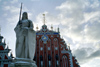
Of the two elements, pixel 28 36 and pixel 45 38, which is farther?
pixel 45 38

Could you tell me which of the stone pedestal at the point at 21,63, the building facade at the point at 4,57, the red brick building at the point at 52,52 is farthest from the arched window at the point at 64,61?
the stone pedestal at the point at 21,63

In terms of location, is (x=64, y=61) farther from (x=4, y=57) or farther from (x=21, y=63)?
(x=21, y=63)

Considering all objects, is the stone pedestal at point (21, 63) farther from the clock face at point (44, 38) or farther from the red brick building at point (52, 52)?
the clock face at point (44, 38)

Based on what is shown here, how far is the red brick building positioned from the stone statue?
45.5 feet

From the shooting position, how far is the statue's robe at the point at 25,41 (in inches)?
156

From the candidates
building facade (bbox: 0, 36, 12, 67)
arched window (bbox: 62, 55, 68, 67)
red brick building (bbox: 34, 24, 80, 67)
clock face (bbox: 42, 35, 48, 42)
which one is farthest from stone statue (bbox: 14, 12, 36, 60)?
clock face (bbox: 42, 35, 48, 42)

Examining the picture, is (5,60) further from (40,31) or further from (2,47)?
(40,31)

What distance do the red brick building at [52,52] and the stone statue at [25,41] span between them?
13871 mm

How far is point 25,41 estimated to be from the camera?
4.05 metres

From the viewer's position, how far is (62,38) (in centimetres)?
1919

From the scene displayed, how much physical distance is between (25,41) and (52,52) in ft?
46.6

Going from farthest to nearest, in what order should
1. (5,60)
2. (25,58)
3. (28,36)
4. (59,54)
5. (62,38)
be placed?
(62,38), (59,54), (5,60), (28,36), (25,58)

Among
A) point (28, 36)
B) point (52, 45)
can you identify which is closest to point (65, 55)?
point (52, 45)

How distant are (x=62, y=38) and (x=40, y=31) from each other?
3419 mm
